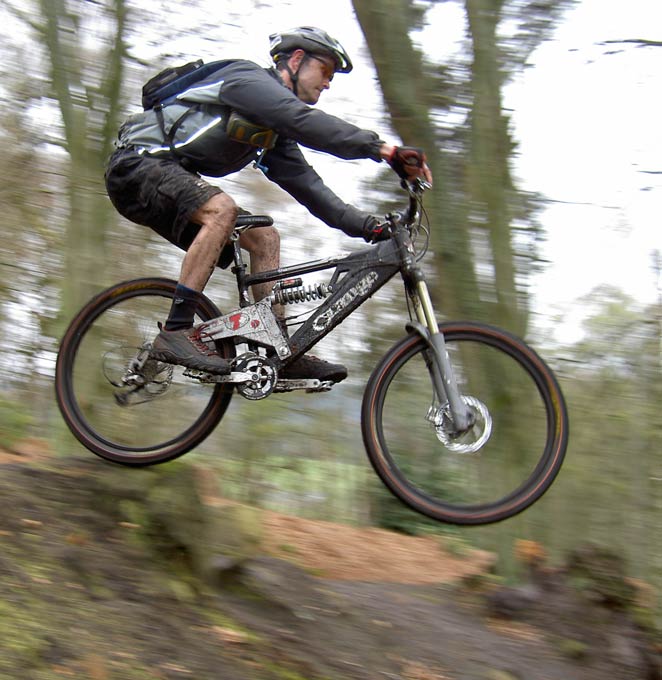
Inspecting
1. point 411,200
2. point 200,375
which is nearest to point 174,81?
point 411,200

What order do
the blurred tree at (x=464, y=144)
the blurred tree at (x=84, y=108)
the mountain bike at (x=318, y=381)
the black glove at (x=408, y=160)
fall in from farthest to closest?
the blurred tree at (x=84, y=108) < the blurred tree at (x=464, y=144) < the mountain bike at (x=318, y=381) < the black glove at (x=408, y=160)

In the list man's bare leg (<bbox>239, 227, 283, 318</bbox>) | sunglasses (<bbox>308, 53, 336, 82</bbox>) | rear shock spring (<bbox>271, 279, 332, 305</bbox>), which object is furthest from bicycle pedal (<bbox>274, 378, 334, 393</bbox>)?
sunglasses (<bbox>308, 53, 336, 82</bbox>)

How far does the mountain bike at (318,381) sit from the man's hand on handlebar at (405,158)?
99 millimetres

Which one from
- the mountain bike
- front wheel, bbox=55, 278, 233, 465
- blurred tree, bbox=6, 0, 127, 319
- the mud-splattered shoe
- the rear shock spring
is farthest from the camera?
blurred tree, bbox=6, 0, 127, 319

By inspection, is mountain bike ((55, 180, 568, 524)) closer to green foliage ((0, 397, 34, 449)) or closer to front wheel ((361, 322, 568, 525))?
front wheel ((361, 322, 568, 525))

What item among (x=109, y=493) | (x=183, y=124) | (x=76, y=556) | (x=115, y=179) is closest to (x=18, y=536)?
(x=76, y=556)

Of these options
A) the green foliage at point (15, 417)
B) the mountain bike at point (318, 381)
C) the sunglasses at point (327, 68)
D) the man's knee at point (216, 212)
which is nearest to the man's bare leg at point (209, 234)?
the man's knee at point (216, 212)

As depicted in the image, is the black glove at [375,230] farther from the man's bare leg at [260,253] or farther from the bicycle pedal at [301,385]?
the bicycle pedal at [301,385]

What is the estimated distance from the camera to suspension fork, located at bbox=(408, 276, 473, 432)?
143 inches

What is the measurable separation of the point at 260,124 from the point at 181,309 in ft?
3.04

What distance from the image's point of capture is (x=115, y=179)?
155 inches

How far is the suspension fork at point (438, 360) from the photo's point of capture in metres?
3.63

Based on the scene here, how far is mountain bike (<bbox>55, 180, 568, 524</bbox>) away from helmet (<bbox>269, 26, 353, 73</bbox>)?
0.71 metres

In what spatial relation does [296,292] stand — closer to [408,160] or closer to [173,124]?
[408,160]
